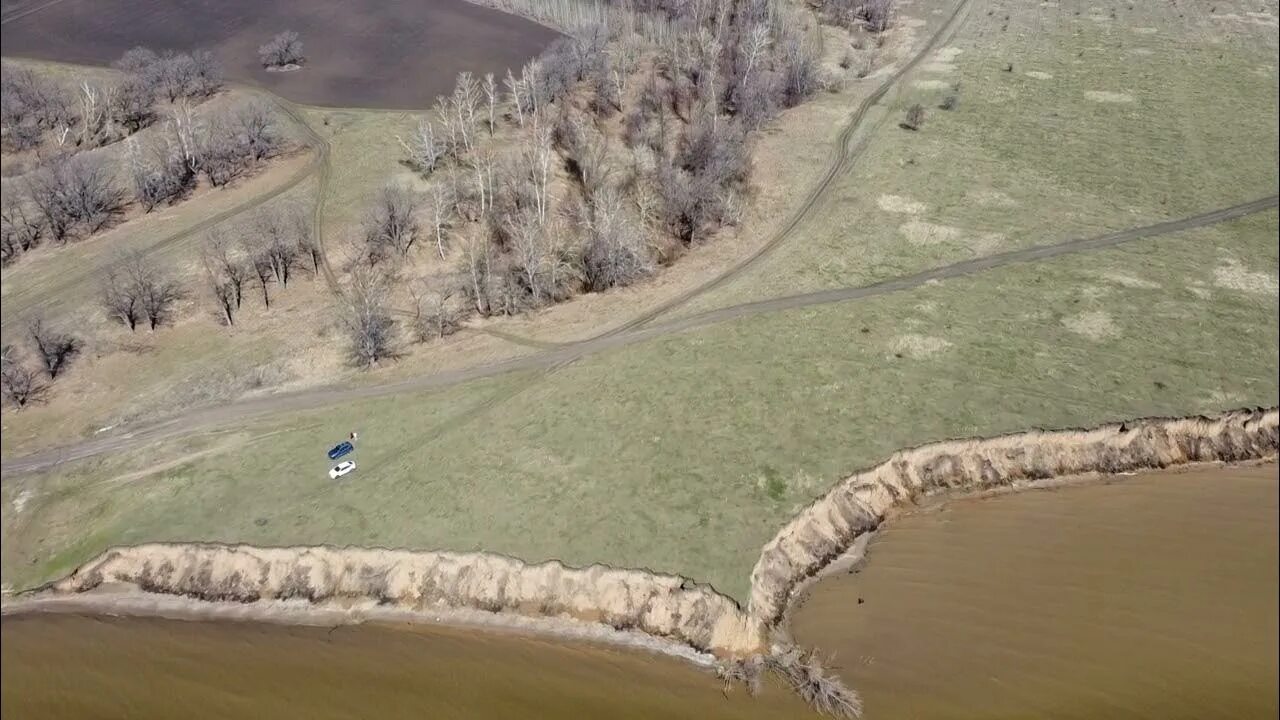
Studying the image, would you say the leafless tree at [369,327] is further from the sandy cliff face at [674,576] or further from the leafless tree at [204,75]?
the leafless tree at [204,75]

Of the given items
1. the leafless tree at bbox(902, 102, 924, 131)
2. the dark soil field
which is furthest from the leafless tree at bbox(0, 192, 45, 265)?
the leafless tree at bbox(902, 102, 924, 131)

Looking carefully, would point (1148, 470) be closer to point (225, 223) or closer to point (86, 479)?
point (86, 479)

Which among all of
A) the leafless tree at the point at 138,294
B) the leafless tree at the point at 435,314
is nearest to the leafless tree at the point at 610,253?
the leafless tree at the point at 435,314

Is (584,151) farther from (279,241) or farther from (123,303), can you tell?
(123,303)

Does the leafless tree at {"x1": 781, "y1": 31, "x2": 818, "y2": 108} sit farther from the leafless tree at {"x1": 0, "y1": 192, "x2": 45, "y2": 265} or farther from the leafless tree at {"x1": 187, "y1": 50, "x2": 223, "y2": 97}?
the leafless tree at {"x1": 0, "y1": 192, "x2": 45, "y2": 265}

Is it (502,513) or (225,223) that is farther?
(225,223)

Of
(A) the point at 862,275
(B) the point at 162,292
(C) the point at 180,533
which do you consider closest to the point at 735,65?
(A) the point at 862,275

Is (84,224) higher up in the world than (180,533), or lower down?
higher up
